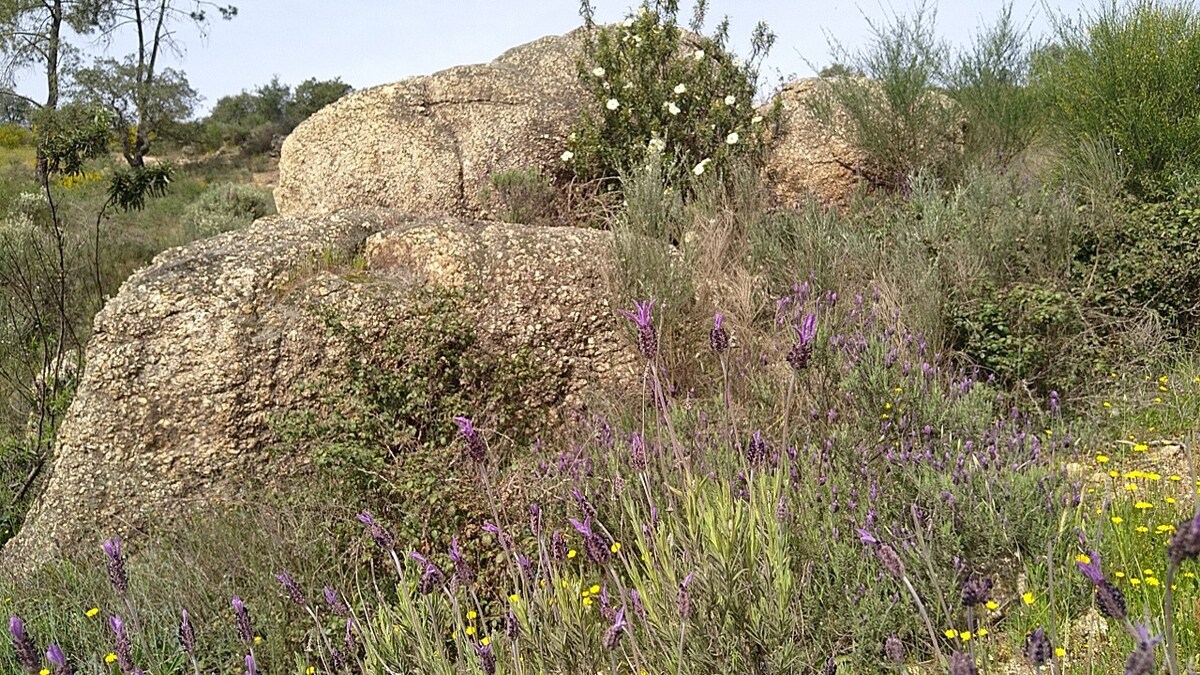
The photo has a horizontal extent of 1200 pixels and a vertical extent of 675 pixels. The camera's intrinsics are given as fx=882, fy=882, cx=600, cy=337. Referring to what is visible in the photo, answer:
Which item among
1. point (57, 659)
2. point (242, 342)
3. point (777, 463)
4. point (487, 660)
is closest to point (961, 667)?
point (487, 660)

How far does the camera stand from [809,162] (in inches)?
304

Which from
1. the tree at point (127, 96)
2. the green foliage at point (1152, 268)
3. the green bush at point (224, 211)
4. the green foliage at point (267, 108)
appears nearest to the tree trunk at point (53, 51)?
the tree at point (127, 96)

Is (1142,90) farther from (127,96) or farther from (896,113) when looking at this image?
(127,96)

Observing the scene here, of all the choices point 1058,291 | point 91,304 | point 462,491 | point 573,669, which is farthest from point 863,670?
point 91,304

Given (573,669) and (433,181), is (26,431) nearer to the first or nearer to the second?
(433,181)

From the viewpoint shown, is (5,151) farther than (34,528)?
Yes

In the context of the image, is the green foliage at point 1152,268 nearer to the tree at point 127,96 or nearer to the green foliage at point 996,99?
the green foliage at point 996,99

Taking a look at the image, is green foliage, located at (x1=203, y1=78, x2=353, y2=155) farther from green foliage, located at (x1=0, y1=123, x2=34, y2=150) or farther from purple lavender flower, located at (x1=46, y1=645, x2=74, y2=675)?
purple lavender flower, located at (x1=46, y1=645, x2=74, y2=675)

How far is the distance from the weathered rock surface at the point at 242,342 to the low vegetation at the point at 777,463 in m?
0.23

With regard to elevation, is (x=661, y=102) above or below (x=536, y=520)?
above

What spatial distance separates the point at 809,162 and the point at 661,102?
1.41 m

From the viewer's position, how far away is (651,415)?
3.86 m

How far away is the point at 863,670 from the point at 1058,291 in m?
3.15

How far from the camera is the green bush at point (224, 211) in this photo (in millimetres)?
12109
